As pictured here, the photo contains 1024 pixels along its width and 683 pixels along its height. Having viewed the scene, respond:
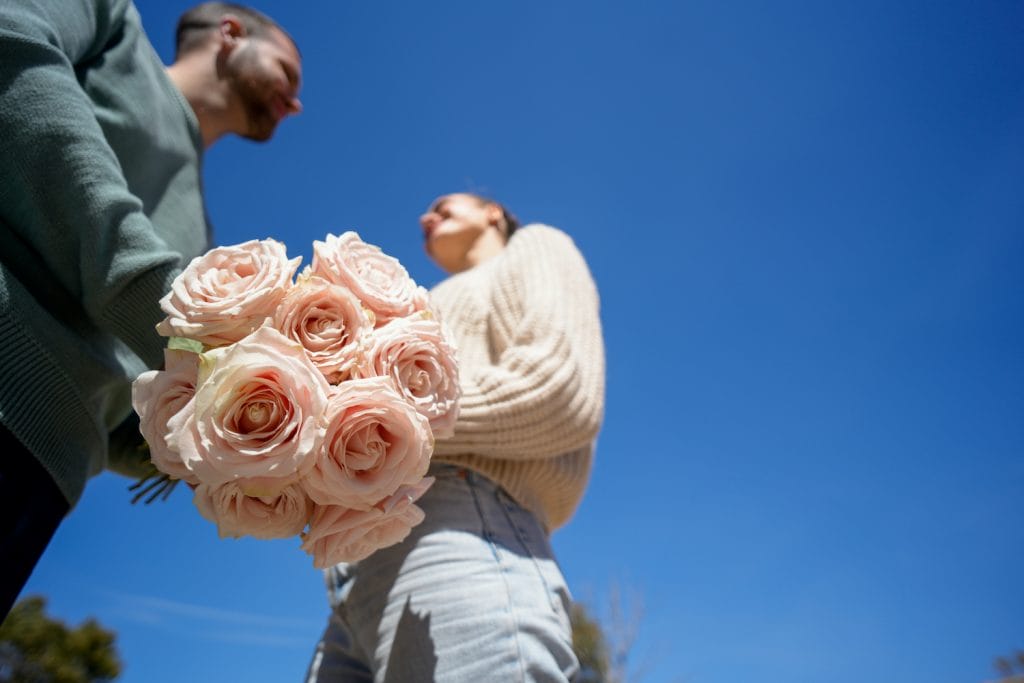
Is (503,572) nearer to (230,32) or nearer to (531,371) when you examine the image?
(531,371)

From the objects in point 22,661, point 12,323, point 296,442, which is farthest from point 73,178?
point 22,661

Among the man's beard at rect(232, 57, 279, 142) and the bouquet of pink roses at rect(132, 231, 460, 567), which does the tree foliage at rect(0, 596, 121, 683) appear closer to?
the man's beard at rect(232, 57, 279, 142)

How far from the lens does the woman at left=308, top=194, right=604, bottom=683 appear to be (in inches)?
46.2

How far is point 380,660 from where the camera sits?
1.24 meters

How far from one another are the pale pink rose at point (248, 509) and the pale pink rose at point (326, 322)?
0.19 m

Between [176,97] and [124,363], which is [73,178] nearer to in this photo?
[124,363]

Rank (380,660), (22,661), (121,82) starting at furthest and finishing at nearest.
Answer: (22,661)
(121,82)
(380,660)

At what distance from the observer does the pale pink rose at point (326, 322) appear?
0.91 metres

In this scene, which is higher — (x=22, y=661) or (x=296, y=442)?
(x=296, y=442)

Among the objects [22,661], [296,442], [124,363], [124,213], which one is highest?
[124,213]

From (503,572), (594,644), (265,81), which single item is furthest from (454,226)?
(594,644)

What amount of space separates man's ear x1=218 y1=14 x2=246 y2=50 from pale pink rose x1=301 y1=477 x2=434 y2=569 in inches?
74.3

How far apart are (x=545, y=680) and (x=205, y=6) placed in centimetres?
249

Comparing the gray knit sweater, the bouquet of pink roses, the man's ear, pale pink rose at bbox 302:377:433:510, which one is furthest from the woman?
the man's ear
